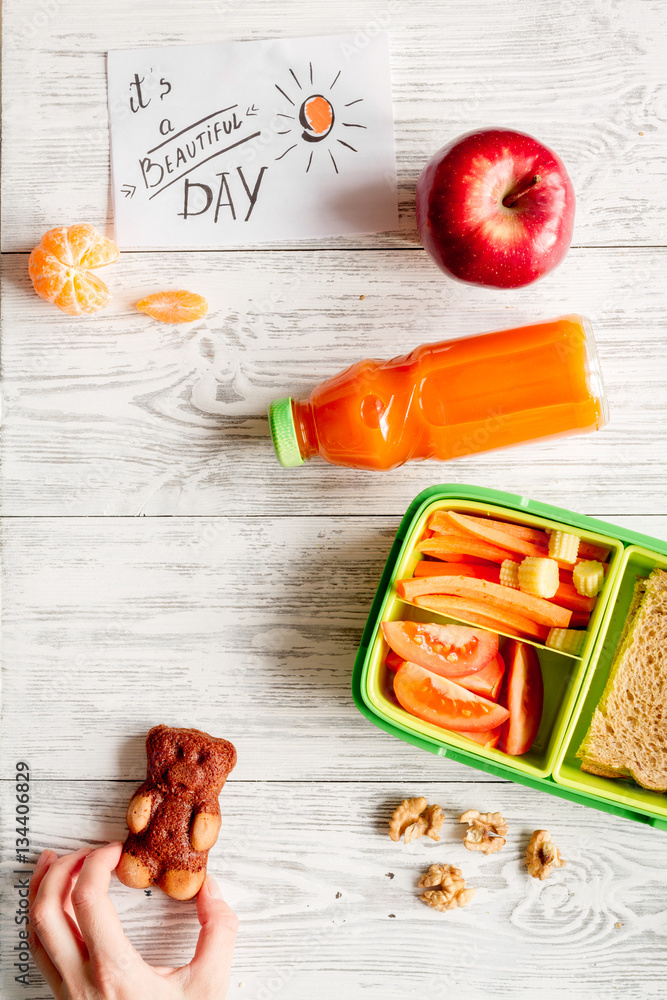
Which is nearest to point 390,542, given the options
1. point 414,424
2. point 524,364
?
point 414,424

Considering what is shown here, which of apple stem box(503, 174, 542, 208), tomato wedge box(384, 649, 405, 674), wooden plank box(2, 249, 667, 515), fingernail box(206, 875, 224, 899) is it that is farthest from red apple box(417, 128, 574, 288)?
fingernail box(206, 875, 224, 899)

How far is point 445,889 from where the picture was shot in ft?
2.97

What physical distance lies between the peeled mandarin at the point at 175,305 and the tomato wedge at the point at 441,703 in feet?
A: 1.69

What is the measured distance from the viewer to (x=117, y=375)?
926 millimetres

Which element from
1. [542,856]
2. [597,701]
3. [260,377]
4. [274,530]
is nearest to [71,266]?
[260,377]

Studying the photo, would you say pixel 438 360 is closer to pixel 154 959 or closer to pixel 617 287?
pixel 617 287

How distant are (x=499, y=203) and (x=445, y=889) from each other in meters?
0.85

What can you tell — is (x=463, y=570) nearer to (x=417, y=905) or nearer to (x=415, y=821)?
(x=415, y=821)

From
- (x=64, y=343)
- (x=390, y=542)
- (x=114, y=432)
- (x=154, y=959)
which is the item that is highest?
(x=64, y=343)

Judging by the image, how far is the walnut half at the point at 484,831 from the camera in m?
0.90

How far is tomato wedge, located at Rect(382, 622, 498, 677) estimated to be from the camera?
82 centimetres

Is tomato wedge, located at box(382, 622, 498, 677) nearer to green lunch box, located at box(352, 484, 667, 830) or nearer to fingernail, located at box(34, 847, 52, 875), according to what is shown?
green lunch box, located at box(352, 484, 667, 830)

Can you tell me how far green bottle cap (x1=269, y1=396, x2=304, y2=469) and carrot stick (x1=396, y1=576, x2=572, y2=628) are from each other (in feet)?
0.65

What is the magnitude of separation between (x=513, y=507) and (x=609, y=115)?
535 mm
